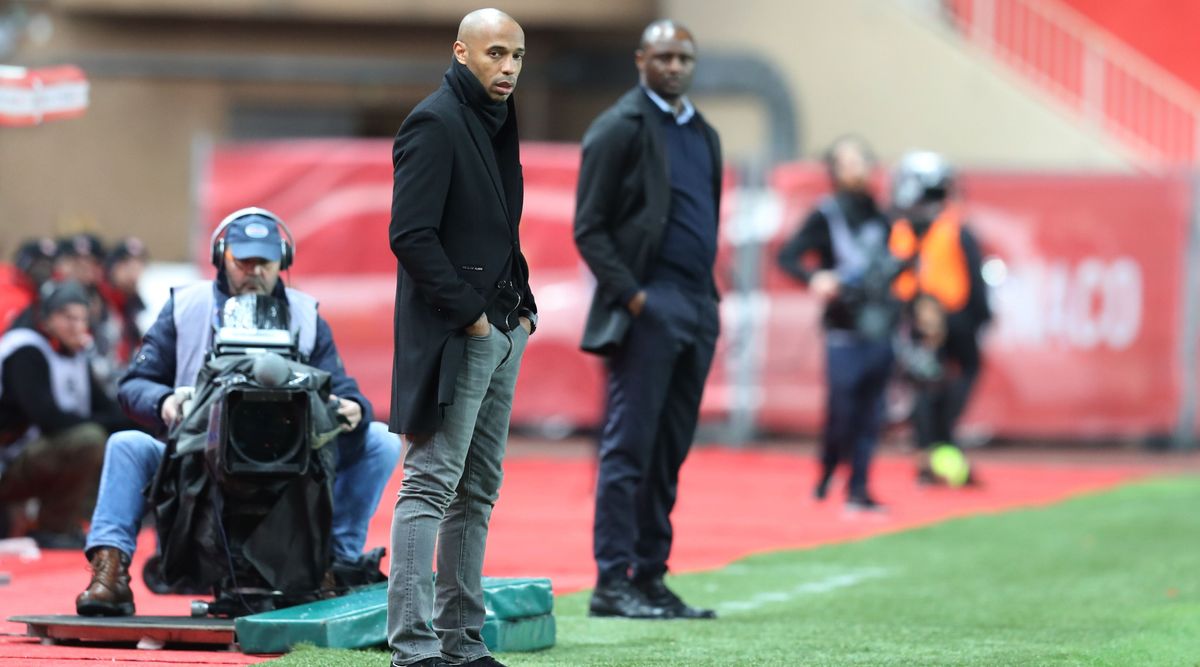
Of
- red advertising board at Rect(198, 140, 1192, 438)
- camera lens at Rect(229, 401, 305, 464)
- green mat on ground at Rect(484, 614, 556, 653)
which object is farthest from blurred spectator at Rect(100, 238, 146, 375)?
green mat on ground at Rect(484, 614, 556, 653)

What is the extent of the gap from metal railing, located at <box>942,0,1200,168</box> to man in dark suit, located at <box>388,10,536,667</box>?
1753cm

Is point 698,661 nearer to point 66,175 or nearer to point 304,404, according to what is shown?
point 304,404

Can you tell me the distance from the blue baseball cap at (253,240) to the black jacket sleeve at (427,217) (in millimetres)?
1531

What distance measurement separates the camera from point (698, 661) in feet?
23.4

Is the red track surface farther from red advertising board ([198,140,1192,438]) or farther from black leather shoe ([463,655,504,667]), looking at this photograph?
black leather shoe ([463,655,504,667])

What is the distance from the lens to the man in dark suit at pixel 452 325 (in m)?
6.33

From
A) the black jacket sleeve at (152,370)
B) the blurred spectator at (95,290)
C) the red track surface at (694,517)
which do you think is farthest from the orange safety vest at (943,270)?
the black jacket sleeve at (152,370)

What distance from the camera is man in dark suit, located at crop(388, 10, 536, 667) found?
6328 mm

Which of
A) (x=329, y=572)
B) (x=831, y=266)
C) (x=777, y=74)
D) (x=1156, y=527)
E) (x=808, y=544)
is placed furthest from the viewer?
(x=777, y=74)

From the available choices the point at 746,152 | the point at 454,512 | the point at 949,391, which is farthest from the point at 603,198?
the point at 746,152

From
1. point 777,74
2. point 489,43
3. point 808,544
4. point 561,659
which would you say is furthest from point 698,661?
point 777,74

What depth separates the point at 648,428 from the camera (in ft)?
28.8

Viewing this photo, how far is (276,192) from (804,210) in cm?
491

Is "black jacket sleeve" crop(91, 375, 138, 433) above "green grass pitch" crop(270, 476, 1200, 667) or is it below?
above
